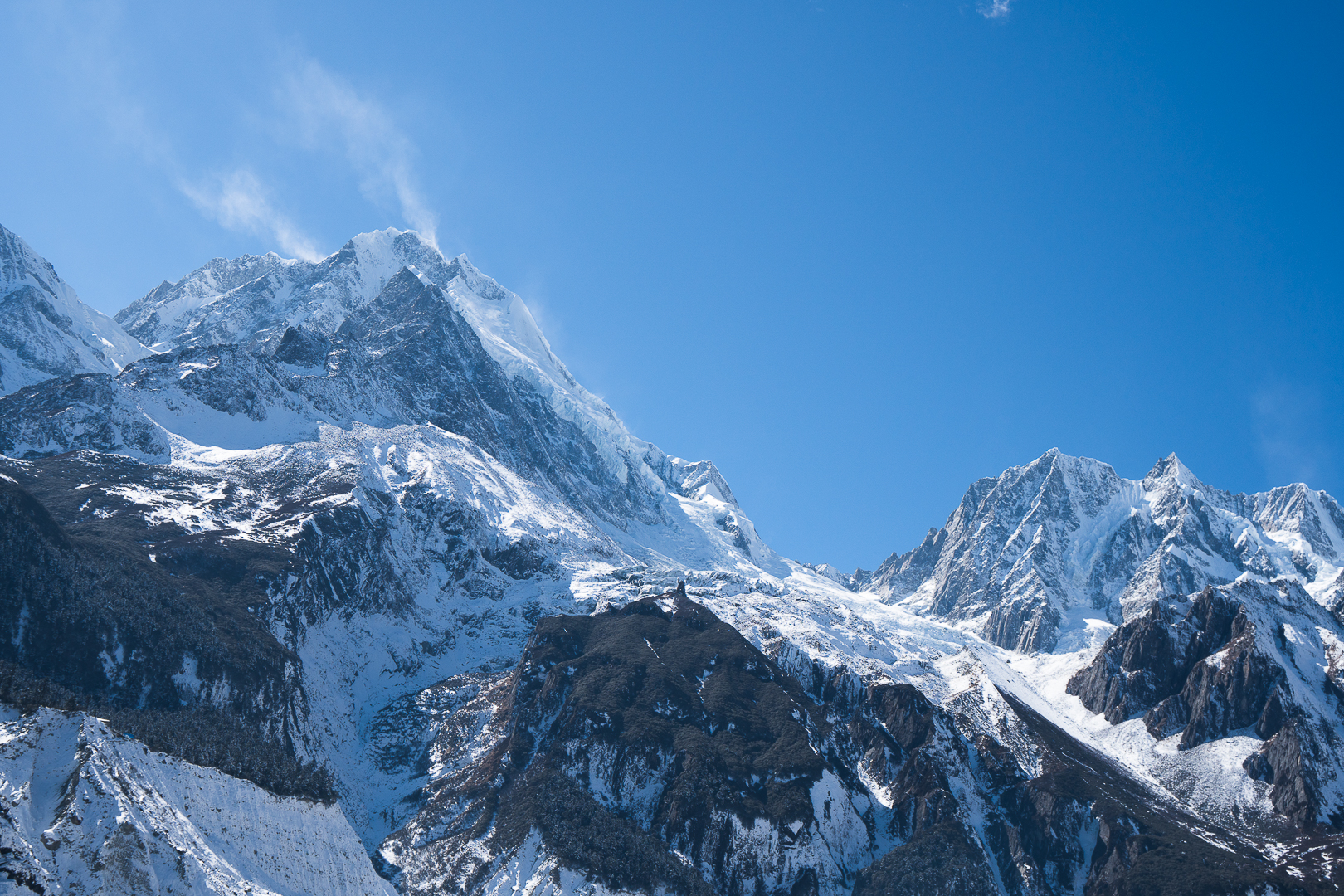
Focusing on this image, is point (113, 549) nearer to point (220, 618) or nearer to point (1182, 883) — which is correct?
point (220, 618)

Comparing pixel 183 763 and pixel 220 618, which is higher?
pixel 220 618

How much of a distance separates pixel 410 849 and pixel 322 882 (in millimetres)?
53121

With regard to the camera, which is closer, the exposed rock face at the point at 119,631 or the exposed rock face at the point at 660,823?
the exposed rock face at the point at 119,631

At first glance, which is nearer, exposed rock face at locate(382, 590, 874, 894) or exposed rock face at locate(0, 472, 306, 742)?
exposed rock face at locate(0, 472, 306, 742)

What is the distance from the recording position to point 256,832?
396 ft

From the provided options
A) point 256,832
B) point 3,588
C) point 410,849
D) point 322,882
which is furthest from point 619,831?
point 3,588

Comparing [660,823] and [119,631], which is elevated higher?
[660,823]

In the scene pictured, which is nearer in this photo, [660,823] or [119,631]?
[119,631]

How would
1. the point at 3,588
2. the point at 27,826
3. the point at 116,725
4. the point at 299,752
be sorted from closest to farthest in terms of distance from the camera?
the point at 27,826 → the point at 116,725 → the point at 3,588 → the point at 299,752

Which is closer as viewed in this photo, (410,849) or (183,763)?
(183,763)

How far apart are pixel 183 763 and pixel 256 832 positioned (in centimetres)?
1374

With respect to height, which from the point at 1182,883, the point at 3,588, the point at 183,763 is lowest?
the point at 183,763

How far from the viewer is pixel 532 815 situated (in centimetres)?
17350

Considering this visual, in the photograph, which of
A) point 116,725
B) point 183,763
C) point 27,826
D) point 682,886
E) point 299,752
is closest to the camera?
point 27,826
